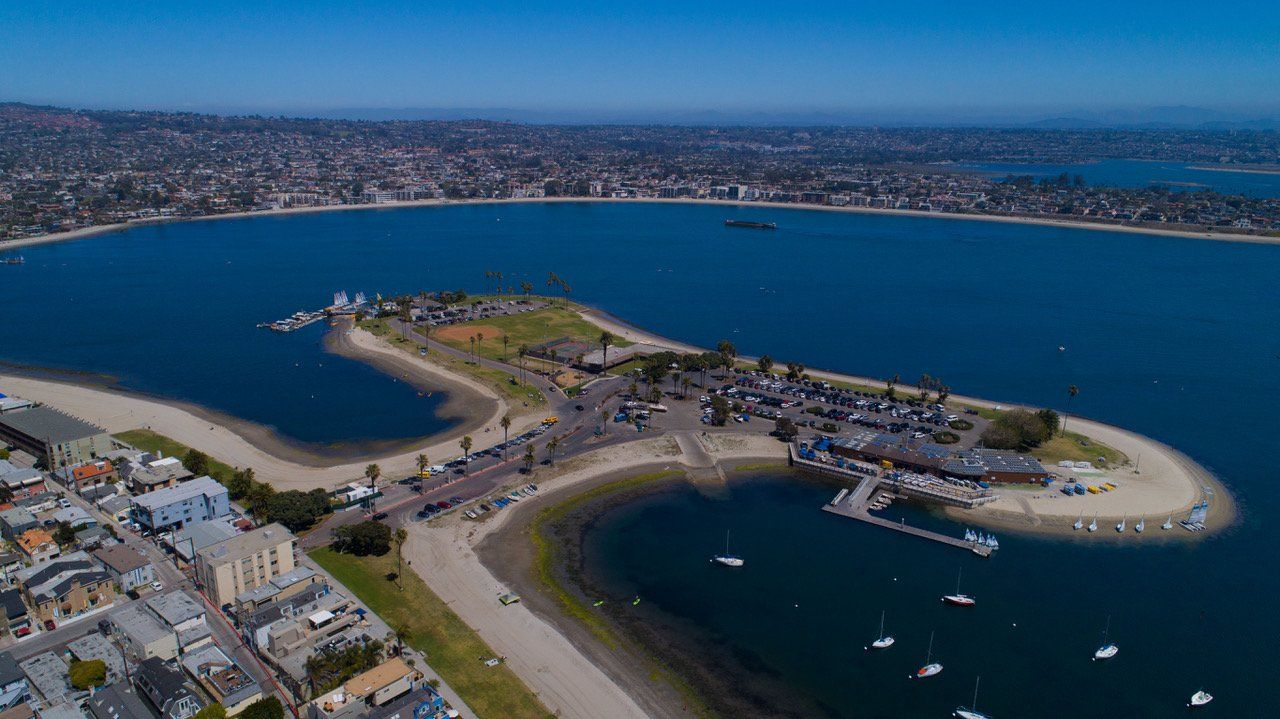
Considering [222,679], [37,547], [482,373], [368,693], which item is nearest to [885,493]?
[368,693]

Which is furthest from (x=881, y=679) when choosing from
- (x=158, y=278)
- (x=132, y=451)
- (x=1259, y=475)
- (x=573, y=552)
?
(x=158, y=278)

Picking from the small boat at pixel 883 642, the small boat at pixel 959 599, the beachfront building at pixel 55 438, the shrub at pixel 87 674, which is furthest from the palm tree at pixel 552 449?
the beachfront building at pixel 55 438

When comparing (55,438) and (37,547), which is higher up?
(55,438)

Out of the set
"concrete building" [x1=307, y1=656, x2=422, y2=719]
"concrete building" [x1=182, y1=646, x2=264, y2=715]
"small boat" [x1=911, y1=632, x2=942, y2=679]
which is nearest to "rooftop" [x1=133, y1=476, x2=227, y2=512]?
"concrete building" [x1=182, y1=646, x2=264, y2=715]

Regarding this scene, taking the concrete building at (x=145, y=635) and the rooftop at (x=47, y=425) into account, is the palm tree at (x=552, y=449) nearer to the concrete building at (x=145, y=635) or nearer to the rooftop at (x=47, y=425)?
the concrete building at (x=145, y=635)

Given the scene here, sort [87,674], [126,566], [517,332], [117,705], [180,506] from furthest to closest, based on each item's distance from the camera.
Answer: [517,332], [180,506], [126,566], [87,674], [117,705]

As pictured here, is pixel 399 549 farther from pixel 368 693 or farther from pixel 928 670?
pixel 928 670
